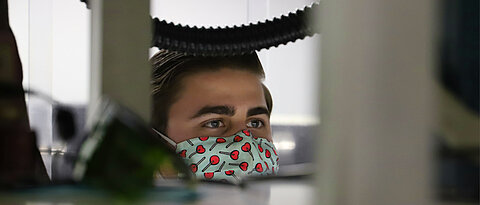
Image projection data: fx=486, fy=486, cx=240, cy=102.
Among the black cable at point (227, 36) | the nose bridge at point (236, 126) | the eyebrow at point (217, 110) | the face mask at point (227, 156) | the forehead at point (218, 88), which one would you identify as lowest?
the face mask at point (227, 156)

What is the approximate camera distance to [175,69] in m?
1.82

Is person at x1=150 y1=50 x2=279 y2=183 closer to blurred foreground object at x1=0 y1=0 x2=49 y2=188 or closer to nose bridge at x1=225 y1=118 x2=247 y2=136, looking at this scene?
nose bridge at x1=225 y1=118 x2=247 y2=136

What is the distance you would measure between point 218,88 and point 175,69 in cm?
18

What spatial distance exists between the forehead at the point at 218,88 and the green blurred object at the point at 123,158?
1.67 m

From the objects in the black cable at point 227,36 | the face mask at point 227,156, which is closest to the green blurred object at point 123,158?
the black cable at point 227,36

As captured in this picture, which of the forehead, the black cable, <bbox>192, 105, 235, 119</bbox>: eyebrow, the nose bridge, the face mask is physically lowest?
the face mask

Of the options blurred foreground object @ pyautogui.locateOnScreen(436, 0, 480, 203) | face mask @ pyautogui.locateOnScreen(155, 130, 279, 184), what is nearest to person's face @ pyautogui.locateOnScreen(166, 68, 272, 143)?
face mask @ pyautogui.locateOnScreen(155, 130, 279, 184)

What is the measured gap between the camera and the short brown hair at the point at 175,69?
1797 mm

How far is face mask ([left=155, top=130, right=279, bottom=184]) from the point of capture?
1.47m

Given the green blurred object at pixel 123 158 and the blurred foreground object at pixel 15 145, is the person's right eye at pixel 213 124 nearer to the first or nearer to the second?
the blurred foreground object at pixel 15 145

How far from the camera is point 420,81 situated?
0.08 m

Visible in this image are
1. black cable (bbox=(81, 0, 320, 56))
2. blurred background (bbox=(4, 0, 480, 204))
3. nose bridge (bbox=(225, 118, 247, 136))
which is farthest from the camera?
nose bridge (bbox=(225, 118, 247, 136))

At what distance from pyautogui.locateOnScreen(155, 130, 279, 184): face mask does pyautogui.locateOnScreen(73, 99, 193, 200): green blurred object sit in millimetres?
1249

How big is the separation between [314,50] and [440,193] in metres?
0.04
